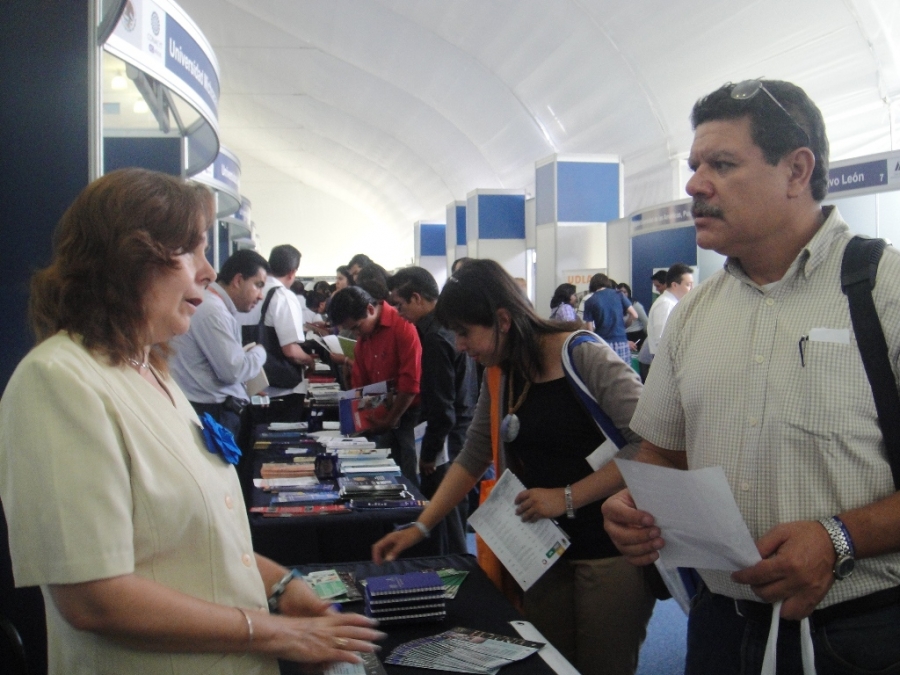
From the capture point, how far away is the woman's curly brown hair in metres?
1.04

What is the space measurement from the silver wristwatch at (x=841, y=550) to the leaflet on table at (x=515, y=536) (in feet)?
2.48

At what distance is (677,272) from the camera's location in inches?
251

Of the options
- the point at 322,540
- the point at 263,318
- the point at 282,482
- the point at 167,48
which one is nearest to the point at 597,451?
the point at 282,482

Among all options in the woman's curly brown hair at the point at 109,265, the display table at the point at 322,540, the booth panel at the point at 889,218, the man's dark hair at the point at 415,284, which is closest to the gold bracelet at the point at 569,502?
the display table at the point at 322,540

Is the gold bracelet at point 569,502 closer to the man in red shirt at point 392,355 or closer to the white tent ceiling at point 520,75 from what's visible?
the man in red shirt at point 392,355

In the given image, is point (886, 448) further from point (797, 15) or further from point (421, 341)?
point (797, 15)

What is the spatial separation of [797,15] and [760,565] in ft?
30.5

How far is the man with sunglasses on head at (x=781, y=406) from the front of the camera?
1144 millimetres

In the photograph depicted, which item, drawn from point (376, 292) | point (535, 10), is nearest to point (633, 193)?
point (535, 10)

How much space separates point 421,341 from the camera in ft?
12.6

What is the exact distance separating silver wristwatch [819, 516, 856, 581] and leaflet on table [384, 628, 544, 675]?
23.1 inches

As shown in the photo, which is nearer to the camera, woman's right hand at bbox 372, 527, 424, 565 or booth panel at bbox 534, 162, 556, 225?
woman's right hand at bbox 372, 527, 424, 565

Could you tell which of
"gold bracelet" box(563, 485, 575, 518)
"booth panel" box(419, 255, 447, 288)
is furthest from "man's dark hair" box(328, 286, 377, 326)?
"booth panel" box(419, 255, 447, 288)

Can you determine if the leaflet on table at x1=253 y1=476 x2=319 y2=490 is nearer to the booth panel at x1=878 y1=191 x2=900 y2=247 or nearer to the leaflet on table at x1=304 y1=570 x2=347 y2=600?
the leaflet on table at x1=304 y1=570 x2=347 y2=600
